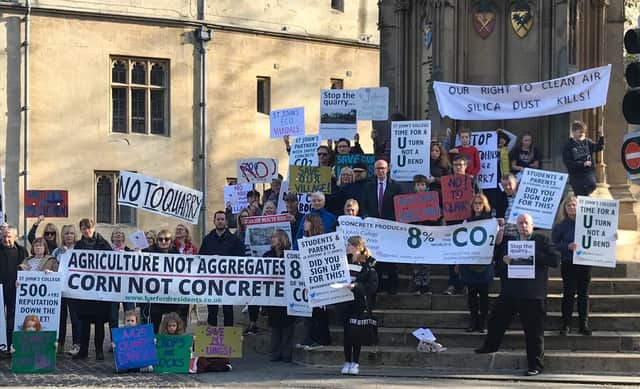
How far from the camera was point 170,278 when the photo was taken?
15.0 meters

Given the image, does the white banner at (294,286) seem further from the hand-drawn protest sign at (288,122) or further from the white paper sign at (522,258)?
the hand-drawn protest sign at (288,122)

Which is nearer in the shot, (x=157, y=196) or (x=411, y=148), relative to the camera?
(x=157, y=196)

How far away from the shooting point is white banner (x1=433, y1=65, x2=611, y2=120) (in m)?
16.7

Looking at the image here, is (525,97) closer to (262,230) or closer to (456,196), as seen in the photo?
(456,196)

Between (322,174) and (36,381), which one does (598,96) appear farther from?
(36,381)

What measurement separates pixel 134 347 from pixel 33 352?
4.14 feet

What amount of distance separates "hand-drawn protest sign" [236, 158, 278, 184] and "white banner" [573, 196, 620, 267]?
7.59 m

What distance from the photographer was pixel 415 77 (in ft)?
63.9

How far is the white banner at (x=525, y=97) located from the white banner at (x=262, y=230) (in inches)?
124

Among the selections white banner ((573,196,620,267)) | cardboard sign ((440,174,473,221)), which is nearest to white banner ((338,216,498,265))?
cardboard sign ((440,174,473,221))

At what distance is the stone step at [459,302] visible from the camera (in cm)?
1509

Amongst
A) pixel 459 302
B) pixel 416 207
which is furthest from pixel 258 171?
pixel 459 302

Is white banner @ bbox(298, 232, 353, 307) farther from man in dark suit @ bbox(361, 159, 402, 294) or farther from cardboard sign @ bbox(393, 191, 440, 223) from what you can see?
man in dark suit @ bbox(361, 159, 402, 294)

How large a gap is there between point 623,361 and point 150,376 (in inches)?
220
